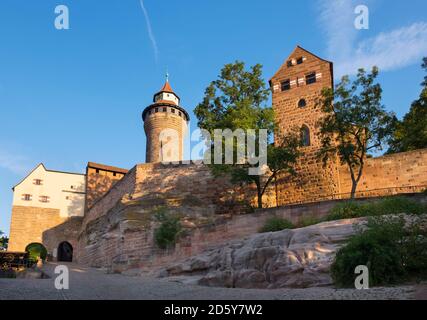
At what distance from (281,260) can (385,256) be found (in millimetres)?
3356

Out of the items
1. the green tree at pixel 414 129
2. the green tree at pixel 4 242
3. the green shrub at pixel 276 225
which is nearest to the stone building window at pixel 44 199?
the green tree at pixel 4 242

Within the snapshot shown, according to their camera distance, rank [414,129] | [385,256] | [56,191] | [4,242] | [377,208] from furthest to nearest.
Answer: [4,242]
[56,191]
[414,129]
[377,208]
[385,256]

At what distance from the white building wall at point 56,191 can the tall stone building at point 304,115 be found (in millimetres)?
25490

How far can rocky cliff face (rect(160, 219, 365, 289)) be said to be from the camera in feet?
40.6

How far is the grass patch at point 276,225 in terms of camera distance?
18.3m

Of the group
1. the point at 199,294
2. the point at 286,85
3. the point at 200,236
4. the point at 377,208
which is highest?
the point at 286,85

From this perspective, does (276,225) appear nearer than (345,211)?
No

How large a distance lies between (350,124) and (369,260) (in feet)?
43.2

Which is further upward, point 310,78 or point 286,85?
point 310,78

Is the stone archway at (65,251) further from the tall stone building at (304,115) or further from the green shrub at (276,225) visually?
the green shrub at (276,225)

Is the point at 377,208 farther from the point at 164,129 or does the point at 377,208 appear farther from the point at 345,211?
the point at 164,129

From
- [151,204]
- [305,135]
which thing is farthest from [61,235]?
[305,135]

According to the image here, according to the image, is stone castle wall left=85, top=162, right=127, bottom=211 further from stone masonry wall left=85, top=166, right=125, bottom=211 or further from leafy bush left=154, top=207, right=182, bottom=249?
leafy bush left=154, top=207, right=182, bottom=249

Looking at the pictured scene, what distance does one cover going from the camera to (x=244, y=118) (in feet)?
82.3
